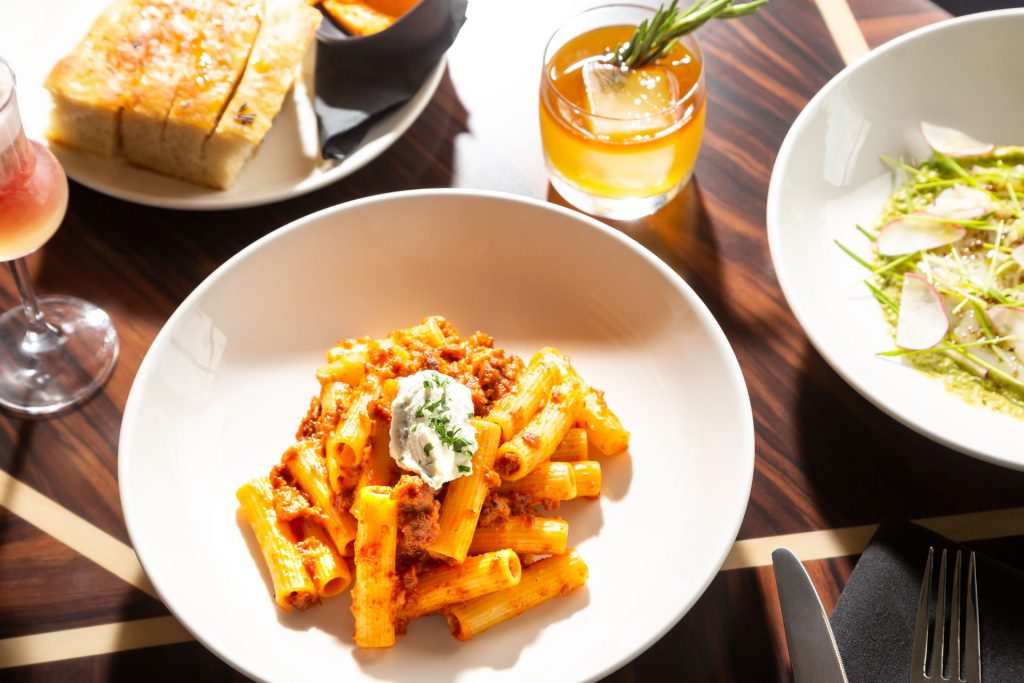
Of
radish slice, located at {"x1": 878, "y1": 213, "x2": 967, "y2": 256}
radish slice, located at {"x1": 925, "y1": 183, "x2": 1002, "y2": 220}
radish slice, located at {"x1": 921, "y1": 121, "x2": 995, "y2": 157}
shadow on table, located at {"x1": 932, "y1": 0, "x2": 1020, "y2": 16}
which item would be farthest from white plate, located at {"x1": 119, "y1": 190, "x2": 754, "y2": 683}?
shadow on table, located at {"x1": 932, "y1": 0, "x2": 1020, "y2": 16}

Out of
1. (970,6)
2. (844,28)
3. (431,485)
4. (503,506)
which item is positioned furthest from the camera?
(970,6)

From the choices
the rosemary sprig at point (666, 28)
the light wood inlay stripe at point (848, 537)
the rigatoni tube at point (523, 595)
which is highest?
the rosemary sprig at point (666, 28)

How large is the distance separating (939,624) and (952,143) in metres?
1.08

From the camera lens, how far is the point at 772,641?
5.08 ft

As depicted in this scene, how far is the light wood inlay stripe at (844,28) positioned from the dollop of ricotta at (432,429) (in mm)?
1421

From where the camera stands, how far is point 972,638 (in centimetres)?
145

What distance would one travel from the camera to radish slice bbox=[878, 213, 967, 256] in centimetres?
188

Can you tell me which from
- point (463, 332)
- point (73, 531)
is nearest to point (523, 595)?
point (463, 332)

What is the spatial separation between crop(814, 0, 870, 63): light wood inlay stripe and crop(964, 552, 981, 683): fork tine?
1299 mm

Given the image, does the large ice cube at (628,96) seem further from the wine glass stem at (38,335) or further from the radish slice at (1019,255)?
the wine glass stem at (38,335)

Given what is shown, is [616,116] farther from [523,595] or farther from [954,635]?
[954,635]

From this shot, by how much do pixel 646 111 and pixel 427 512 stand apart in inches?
34.6

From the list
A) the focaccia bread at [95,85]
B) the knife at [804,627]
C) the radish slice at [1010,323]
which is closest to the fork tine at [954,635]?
the knife at [804,627]

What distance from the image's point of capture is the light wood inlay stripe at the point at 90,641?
1.52 m
